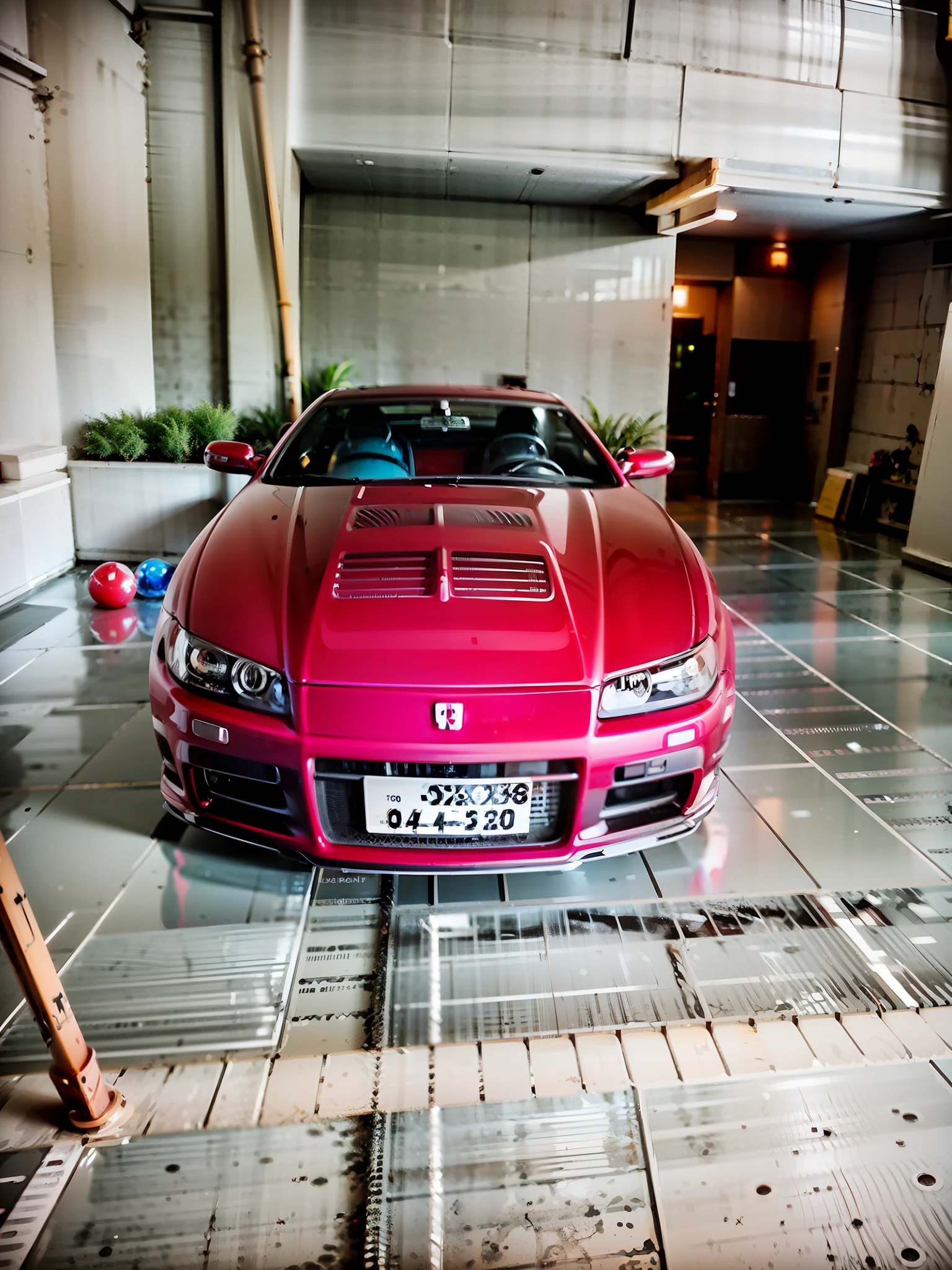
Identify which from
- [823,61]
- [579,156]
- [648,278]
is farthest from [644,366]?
[823,61]

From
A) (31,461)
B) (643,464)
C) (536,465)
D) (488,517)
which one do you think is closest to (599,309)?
(31,461)

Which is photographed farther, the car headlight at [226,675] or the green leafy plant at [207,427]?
the green leafy plant at [207,427]

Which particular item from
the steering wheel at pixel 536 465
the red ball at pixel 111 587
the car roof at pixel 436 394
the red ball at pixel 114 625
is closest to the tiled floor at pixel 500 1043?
the steering wheel at pixel 536 465

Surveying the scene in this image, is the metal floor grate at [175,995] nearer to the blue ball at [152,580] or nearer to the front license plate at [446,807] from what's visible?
the front license plate at [446,807]

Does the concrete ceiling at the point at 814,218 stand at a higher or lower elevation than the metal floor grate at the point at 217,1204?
higher

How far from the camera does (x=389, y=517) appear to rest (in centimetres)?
274

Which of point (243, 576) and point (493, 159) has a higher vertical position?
point (493, 159)

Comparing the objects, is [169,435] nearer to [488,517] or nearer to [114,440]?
[114,440]

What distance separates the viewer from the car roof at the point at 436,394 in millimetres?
3637

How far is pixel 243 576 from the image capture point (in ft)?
8.02

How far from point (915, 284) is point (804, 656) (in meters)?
6.46

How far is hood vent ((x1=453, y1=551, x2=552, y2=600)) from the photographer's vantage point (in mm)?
2318

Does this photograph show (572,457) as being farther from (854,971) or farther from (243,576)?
(854,971)

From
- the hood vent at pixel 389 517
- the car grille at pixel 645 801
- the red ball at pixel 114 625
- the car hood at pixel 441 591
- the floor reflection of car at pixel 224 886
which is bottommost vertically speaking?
the floor reflection of car at pixel 224 886
